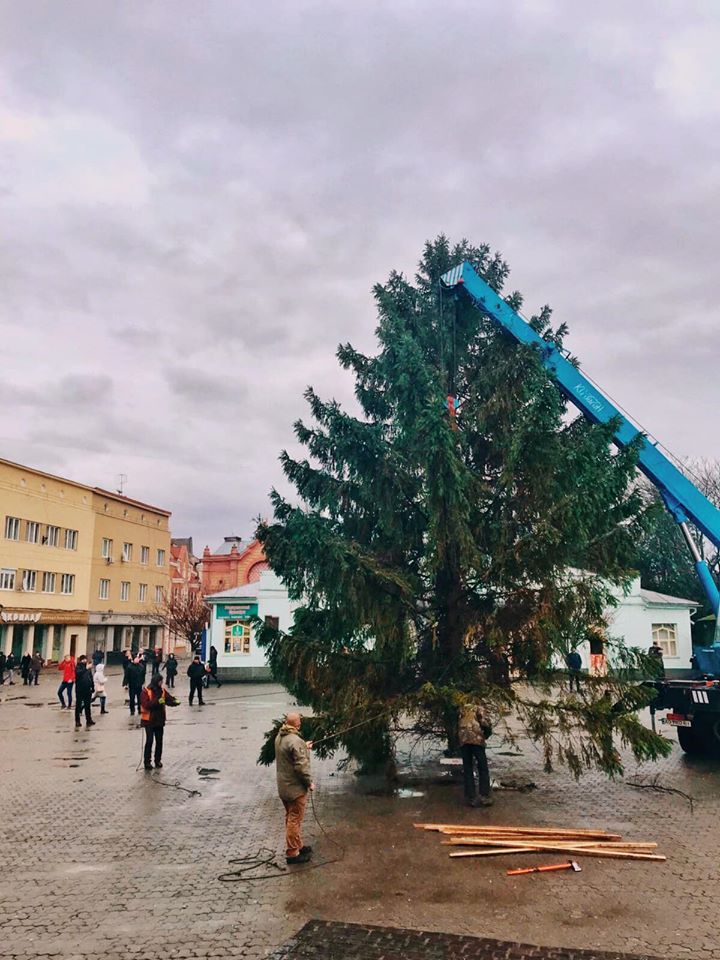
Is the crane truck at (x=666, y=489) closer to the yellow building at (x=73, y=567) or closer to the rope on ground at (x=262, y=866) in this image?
the rope on ground at (x=262, y=866)

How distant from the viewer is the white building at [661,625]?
3328 centimetres

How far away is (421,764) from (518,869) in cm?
557

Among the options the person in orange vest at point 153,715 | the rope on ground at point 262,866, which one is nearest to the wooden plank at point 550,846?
the rope on ground at point 262,866

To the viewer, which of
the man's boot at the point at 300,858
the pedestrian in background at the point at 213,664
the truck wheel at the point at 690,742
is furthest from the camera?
the pedestrian in background at the point at 213,664

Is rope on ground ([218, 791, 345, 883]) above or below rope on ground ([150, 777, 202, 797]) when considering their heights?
above

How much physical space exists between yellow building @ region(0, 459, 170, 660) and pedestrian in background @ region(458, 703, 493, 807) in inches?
1354

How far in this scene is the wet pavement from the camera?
18.7ft

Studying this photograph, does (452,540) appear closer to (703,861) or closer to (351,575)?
(351,575)

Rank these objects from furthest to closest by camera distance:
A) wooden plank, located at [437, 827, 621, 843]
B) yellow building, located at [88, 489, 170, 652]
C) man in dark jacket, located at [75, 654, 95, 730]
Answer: yellow building, located at [88, 489, 170, 652]
man in dark jacket, located at [75, 654, 95, 730]
wooden plank, located at [437, 827, 621, 843]

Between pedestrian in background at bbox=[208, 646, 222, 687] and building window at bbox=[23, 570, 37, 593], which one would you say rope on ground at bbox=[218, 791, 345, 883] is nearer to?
pedestrian in background at bbox=[208, 646, 222, 687]

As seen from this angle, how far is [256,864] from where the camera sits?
7.30 m

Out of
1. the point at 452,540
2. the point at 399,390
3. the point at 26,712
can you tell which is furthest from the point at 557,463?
the point at 26,712

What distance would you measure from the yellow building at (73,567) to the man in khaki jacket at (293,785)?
114 feet

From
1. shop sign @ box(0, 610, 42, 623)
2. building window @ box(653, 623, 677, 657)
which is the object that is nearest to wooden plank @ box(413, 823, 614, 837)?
building window @ box(653, 623, 677, 657)
